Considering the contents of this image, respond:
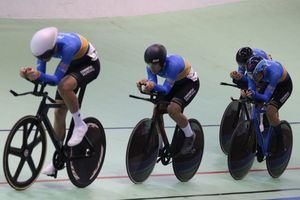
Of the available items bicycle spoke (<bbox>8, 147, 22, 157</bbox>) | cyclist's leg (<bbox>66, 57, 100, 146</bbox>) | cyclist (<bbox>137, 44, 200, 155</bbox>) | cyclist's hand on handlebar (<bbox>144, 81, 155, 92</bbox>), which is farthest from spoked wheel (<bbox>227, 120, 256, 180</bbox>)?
bicycle spoke (<bbox>8, 147, 22, 157</bbox>)

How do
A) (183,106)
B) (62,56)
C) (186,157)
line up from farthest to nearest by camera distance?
(186,157) → (183,106) → (62,56)

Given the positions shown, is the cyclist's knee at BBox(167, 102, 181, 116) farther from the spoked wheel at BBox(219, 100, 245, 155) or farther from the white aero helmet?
the spoked wheel at BBox(219, 100, 245, 155)

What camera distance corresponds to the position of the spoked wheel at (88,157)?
4828 millimetres

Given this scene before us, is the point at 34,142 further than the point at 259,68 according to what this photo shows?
No

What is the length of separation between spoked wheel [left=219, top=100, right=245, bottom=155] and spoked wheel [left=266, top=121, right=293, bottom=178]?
70cm

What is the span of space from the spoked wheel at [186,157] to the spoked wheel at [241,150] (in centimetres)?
29

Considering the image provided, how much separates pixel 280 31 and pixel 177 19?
196 cm

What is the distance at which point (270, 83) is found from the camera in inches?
221

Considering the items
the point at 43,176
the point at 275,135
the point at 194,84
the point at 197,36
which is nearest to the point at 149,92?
the point at 194,84

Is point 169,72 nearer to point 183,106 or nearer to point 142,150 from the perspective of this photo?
point 183,106

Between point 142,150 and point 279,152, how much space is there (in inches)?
57.9

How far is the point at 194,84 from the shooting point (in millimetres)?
5348

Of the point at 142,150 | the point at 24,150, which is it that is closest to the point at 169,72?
the point at 142,150

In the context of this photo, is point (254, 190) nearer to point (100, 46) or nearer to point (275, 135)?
point (275, 135)
